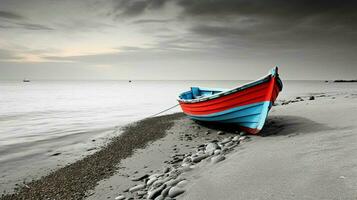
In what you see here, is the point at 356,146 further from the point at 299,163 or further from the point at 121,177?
the point at 121,177

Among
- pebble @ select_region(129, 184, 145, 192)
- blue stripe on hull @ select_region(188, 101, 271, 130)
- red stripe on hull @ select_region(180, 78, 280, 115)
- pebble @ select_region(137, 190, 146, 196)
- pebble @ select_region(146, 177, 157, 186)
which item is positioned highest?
red stripe on hull @ select_region(180, 78, 280, 115)

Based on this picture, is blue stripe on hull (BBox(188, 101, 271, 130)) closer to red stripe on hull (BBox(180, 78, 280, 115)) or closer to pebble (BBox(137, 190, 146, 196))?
red stripe on hull (BBox(180, 78, 280, 115))

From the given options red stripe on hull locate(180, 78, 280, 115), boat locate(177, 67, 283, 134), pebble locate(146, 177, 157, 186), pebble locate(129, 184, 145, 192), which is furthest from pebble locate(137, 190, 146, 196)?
red stripe on hull locate(180, 78, 280, 115)

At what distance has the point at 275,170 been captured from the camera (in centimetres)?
579

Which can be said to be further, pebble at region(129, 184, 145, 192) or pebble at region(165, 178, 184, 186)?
pebble at region(129, 184, 145, 192)

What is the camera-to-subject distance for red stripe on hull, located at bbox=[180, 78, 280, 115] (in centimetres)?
1097

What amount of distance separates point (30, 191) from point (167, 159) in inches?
183

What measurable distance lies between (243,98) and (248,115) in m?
0.80

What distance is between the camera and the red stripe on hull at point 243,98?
10969 millimetres

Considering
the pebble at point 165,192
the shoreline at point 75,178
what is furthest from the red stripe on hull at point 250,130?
the pebble at point 165,192

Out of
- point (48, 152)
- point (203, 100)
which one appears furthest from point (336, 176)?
point (48, 152)

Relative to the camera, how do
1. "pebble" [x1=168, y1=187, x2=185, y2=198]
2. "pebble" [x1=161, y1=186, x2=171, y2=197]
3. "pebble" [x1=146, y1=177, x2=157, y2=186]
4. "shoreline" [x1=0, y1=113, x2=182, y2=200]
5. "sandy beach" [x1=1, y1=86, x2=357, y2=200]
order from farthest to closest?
1. "shoreline" [x1=0, y1=113, x2=182, y2=200]
2. "pebble" [x1=146, y1=177, x2=157, y2=186]
3. "pebble" [x1=161, y1=186, x2=171, y2=197]
4. "pebble" [x1=168, y1=187, x2=185, y2=198]
5. "sandy beach" [x1=1, y1=86, x2=357, y2=200]

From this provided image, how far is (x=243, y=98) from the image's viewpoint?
11.8 meters

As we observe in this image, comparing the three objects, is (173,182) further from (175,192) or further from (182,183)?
(175,192)
